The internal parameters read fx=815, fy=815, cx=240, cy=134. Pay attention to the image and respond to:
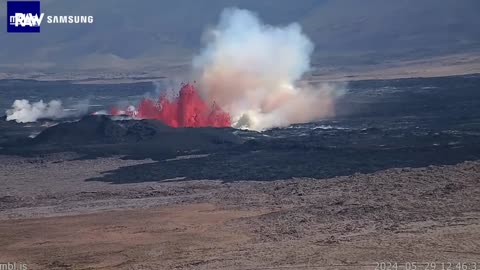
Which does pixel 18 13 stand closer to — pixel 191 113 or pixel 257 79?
pixel 257 79

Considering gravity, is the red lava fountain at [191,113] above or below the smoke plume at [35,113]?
below

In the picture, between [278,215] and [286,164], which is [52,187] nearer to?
[286,164]

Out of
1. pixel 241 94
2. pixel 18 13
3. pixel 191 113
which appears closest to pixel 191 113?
pixel 191 113

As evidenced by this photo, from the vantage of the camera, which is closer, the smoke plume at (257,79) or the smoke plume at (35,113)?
the smoke plume at (257,79)
